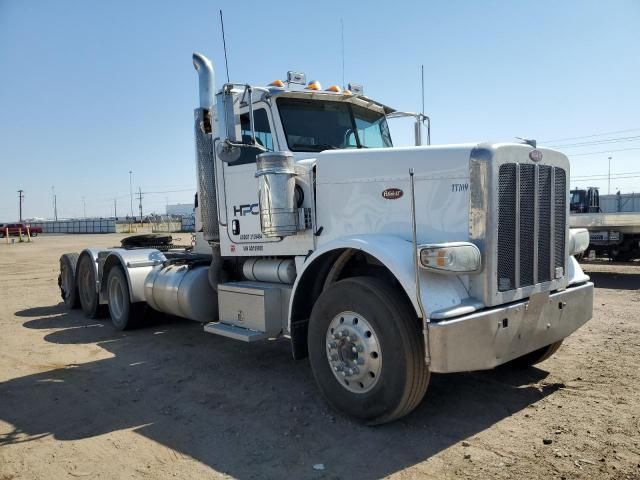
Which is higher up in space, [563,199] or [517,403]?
[563,199]

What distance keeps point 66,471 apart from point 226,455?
3.40ft

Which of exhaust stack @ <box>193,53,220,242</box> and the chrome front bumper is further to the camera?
exhaust stack @ <box>193,53,220,242</box>

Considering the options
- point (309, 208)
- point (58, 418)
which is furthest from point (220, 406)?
point (309, 208)

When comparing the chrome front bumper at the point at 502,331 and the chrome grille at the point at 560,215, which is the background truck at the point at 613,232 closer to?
the chrome grille at the point at 560,215

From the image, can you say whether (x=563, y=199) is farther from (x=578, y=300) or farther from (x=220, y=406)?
(x=220, y=406)

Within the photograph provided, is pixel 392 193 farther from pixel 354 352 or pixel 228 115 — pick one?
pixel 228 115

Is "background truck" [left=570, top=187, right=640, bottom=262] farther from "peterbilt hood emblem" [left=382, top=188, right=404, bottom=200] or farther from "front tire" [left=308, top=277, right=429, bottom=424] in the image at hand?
"front tire" [left=308, top=277, right=429, bottom=424]

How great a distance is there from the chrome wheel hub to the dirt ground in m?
0.34

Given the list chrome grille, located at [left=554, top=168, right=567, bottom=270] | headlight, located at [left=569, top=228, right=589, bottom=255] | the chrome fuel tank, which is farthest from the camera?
the chrome fuel tank

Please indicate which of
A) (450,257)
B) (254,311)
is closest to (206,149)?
(254,311)

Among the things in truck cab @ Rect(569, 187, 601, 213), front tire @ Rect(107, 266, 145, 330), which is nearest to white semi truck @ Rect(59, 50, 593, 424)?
front tire @ Rect(107, 266, 145, 330)

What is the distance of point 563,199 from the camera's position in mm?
4480

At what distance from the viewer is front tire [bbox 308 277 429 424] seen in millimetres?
3684

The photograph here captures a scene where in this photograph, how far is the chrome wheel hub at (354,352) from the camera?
388 cm
